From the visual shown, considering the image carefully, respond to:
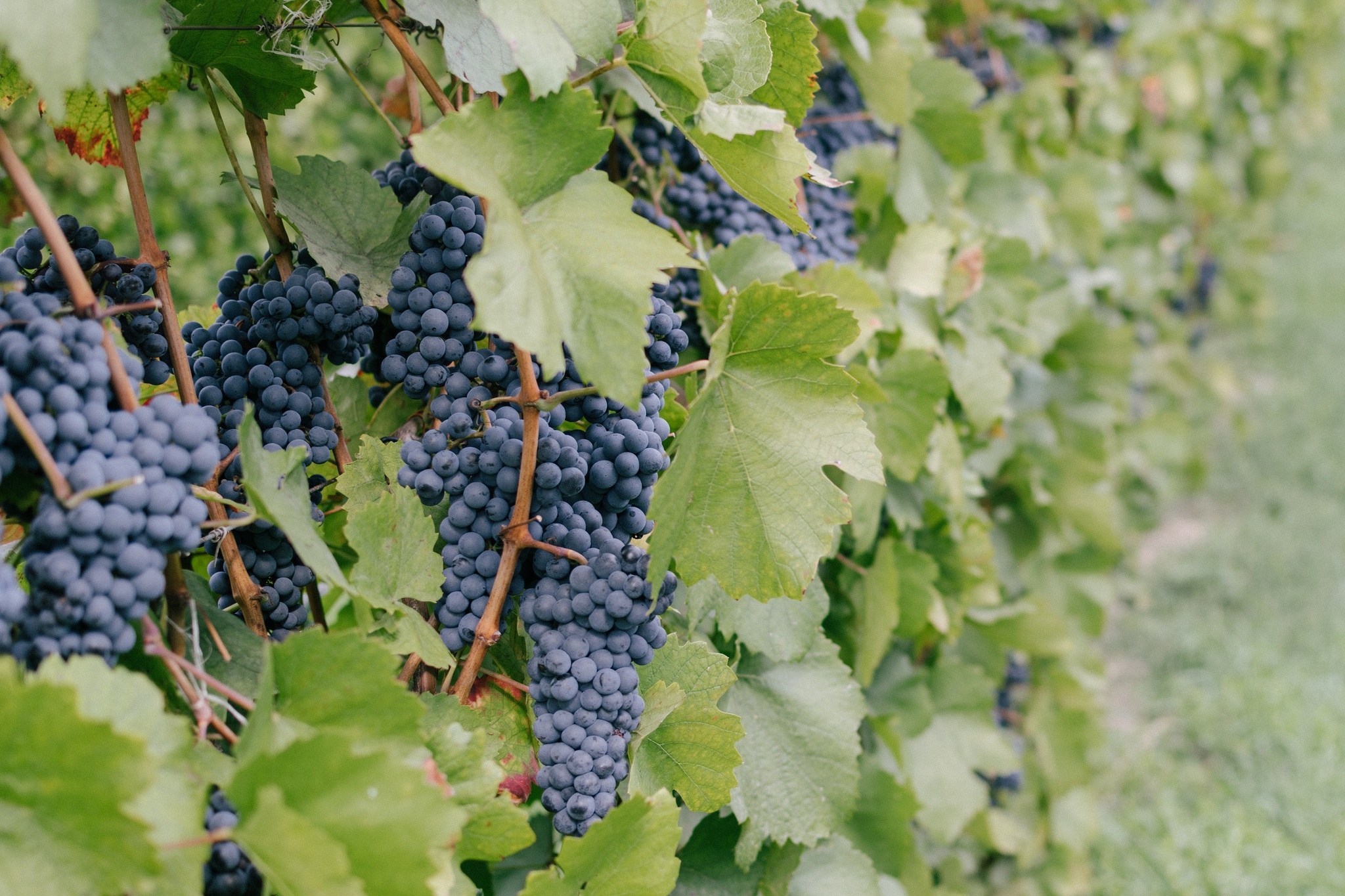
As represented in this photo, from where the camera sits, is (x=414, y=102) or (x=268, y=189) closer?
(x=268, y=189)

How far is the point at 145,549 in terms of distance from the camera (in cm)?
76

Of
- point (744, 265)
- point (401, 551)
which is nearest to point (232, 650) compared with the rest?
point (401, 551)

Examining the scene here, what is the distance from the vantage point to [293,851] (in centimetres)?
69

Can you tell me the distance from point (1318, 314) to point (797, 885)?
6.32m

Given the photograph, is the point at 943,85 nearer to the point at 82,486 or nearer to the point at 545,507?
the point at 545,507

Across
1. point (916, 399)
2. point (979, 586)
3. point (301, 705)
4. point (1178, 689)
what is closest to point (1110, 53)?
point (1178, 689)

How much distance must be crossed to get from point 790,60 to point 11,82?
2.82 ft

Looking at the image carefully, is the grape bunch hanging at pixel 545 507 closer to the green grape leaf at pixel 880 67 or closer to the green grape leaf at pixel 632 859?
the green grape leaf at pixel 632 859

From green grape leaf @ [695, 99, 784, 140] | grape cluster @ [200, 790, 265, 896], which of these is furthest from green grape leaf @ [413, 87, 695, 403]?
grape cluster @ [200, 790, 265, 896]

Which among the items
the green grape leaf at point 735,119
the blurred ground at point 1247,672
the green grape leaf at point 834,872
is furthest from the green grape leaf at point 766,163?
the blurred ground at point 1247,672

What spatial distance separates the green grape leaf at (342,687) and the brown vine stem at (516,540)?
0.17 metres

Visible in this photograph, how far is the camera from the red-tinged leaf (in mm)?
1136

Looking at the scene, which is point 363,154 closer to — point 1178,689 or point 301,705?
point 1178,689

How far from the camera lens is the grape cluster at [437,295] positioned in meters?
1.00
